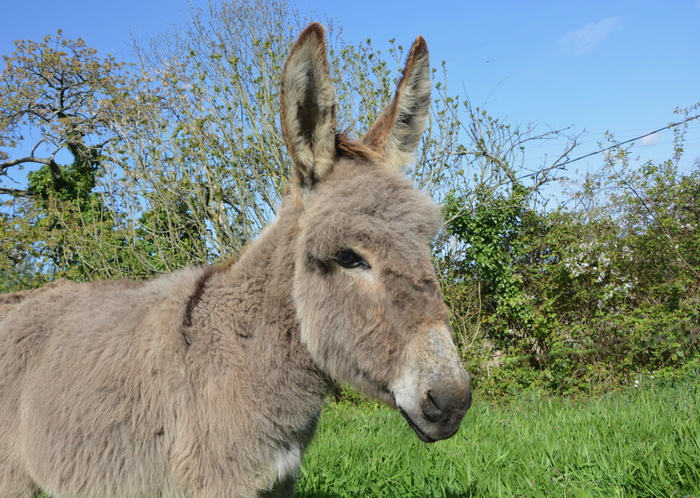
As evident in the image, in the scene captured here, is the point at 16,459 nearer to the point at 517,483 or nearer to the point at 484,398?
the point at 517,483

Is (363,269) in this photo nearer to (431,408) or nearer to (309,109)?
(431,408)

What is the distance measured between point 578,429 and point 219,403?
3.29 meters

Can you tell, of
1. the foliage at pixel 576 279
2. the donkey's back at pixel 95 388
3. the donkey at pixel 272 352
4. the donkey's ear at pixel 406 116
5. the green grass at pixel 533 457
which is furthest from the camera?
the foliage at pixel 576 279

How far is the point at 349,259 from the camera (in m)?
2.02

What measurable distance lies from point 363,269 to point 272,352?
0.54 metres

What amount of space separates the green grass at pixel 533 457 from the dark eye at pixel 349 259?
1.87 m

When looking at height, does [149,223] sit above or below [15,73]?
below

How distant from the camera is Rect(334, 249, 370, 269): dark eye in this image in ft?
6.58

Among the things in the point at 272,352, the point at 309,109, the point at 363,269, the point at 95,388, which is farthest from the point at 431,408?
the point at 95,388

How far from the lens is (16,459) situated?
7.98 feet

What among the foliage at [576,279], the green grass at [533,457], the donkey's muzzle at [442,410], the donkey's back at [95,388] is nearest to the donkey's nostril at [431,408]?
the donkey's muzzle at [442,410]

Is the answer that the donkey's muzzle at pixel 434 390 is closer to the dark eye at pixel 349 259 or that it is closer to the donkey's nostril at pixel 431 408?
the donkey's nostril at pixel 431 408

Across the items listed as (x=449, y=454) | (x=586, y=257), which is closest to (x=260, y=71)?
(x=586, y=257)

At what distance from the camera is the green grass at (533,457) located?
2.90 m
